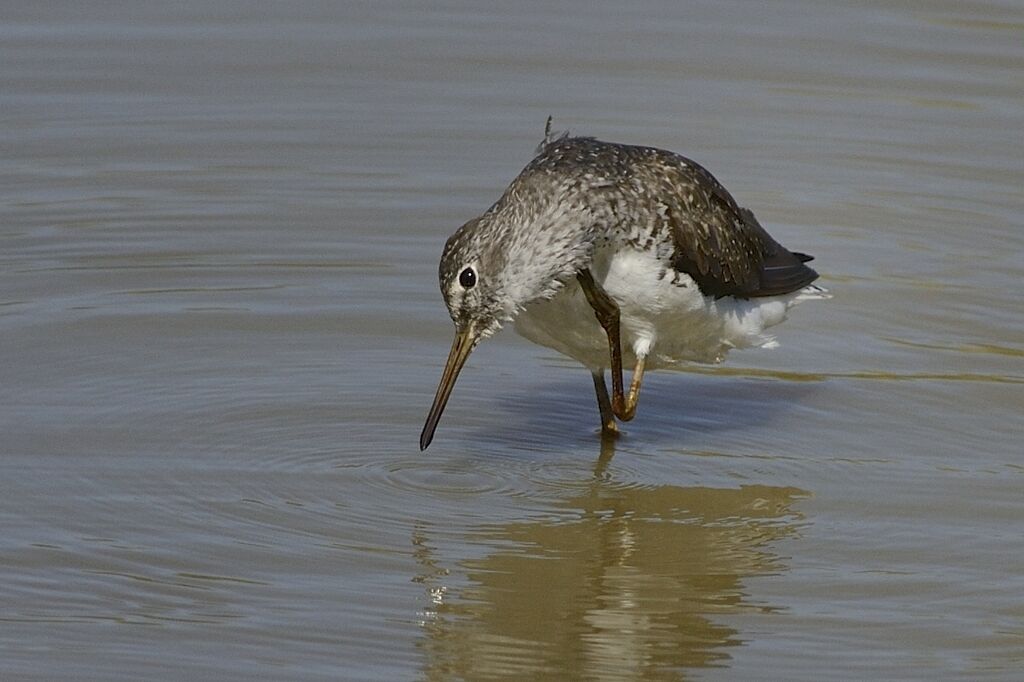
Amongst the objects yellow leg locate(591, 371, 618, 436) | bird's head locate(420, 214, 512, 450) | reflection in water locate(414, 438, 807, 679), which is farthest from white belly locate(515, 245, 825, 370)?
reflection in water locate(414, 438, 807, 679)

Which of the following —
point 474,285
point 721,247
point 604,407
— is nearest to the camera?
point 474,285

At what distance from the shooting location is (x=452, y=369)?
8.28 meters

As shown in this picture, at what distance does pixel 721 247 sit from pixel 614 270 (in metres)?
0.82

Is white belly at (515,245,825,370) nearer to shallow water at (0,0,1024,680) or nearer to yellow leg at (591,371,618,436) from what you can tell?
yellow leg at (591,371,618,436)

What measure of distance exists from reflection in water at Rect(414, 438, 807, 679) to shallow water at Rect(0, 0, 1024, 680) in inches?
0.8

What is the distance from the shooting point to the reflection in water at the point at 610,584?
22.3 ft

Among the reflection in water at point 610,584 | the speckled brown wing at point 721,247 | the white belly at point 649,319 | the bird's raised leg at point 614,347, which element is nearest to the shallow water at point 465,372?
the reflection in water at point 610,584

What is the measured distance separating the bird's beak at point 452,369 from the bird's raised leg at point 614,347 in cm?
55

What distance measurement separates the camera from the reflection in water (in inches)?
268

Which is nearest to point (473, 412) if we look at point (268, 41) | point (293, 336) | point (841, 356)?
point (293, 336)

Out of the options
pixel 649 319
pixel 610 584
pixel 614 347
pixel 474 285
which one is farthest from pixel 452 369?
pixel 610 584

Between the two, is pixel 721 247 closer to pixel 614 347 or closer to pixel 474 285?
pixel 614 347

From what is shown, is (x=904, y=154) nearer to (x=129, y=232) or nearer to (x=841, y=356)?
(x=841, y=356)

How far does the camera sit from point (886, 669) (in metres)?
6.70
